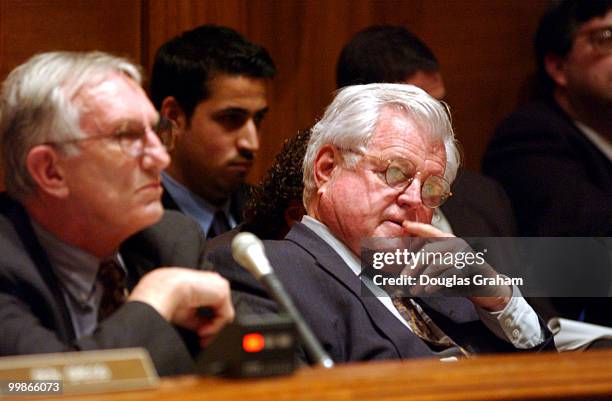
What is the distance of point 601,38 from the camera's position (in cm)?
318

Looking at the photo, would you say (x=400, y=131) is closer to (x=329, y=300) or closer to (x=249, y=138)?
(x=329, y=300)

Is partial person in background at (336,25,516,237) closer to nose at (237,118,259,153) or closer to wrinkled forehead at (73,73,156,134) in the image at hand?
nose at (237,118,259,153)

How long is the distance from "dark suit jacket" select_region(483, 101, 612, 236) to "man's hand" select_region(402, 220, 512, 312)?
2.70ft

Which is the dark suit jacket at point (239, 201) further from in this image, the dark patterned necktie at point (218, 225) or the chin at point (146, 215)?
the chin at point (146, 215)

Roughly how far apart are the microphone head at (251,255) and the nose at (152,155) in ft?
0.79

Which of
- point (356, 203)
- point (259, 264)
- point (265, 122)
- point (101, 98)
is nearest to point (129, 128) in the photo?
point (101, 98)

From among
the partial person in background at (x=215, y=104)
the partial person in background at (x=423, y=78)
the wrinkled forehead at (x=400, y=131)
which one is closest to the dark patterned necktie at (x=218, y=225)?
the partial person in background at (x=215, y=104)

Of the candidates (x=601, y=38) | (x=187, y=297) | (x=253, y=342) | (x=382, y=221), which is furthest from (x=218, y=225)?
(x=253, y=342)

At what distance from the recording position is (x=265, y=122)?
311 centimetres

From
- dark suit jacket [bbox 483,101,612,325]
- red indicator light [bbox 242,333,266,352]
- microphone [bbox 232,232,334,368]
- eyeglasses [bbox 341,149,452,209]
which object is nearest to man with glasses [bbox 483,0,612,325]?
dark suit jacket [bbox 483,101,612,325]

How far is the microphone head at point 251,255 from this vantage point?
4.99ft

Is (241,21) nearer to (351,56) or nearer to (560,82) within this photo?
(351,56)

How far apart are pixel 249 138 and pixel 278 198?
542 millimetres

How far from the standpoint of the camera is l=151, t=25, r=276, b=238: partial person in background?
2801 mm
